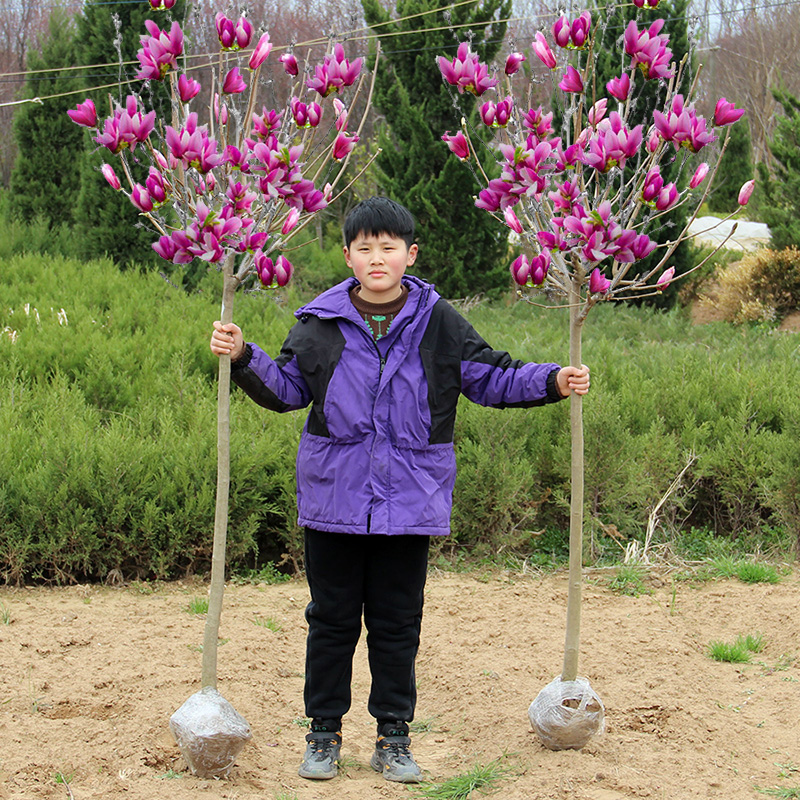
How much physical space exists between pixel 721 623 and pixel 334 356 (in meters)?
2.41

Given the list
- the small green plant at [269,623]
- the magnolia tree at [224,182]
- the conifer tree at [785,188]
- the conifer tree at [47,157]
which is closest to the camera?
the magnolia tree at [224,182]

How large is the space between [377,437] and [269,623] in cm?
168

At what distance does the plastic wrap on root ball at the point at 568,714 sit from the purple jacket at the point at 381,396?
2.04ft

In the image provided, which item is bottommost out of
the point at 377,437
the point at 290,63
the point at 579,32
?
the point at 377,437

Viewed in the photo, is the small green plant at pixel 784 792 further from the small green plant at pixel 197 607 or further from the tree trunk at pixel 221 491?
the small green plant at pixel 197 607

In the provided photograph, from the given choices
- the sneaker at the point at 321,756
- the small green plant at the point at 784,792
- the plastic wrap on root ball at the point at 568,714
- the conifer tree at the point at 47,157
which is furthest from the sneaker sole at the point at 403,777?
the conifer tree at the point at 47,157

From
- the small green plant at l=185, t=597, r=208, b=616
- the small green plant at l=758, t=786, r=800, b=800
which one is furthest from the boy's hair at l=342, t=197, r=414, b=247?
the small green plant at l=185, t=597, r=208, b=616

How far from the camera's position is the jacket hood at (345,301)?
9.24 feet

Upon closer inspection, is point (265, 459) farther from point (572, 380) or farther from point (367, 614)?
point (572, 380)

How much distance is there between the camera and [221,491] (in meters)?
2.70

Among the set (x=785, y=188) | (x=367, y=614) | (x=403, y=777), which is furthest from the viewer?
(x=785, y=188)

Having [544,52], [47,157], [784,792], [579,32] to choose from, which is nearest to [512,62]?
[544,52]

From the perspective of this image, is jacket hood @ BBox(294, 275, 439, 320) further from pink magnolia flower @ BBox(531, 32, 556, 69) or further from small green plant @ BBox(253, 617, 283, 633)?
small green plant @ BBox(253, 617, 283, 633)

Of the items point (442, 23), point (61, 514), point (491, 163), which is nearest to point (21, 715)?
point (61, 514)
